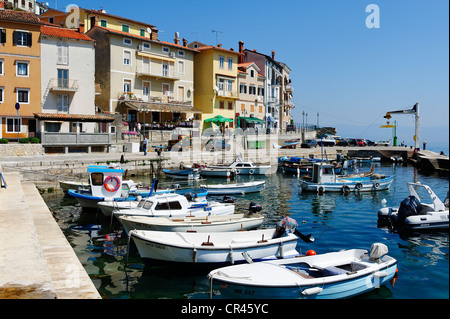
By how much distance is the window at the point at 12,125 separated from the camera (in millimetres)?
39022

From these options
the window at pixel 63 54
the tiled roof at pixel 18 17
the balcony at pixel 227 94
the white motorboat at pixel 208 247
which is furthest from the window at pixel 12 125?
the white motorboat at pixel 208 247

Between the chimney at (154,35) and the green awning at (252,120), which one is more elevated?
the chimney at (154,35)

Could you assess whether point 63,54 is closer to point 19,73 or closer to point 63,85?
point 63,85

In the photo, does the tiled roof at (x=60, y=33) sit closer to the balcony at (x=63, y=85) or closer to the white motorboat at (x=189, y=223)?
the balcony at (x=63, y=85)

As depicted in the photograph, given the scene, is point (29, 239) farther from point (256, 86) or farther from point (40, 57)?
point (256, 86)

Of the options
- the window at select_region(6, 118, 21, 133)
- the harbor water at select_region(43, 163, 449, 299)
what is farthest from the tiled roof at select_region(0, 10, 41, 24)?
the harbor water at select_region(43, 163, 449, 299)


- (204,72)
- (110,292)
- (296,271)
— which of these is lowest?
(110,292)

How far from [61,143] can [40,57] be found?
11.9 meters

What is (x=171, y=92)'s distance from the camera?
183 ft

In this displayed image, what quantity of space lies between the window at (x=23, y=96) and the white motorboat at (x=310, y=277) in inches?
1439

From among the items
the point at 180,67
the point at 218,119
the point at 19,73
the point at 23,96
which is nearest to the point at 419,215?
the point at 23,96
